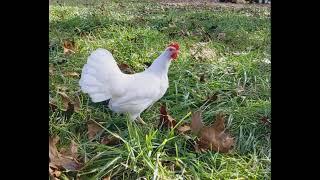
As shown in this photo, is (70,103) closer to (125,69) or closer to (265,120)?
(125,69)

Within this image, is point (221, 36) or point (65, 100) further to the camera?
point (221, 36)

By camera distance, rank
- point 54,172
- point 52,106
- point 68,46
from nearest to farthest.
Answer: point 54,172 < point 52,106 < point 68,46

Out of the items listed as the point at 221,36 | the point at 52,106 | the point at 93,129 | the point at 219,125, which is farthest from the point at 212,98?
the point at 52,106

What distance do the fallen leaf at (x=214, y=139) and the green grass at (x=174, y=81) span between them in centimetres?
2

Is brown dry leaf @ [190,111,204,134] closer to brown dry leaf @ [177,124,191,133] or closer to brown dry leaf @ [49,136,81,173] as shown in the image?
brown dry leaf @ [177,124,191,133]

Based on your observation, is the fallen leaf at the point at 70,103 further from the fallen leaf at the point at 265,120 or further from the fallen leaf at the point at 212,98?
the fallen leaf at the point at 265,120

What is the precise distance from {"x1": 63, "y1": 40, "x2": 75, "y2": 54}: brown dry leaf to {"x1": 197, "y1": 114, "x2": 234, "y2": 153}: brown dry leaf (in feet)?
1.58

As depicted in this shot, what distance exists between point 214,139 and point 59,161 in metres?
0.43

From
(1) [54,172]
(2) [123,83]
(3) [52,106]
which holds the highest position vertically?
(2) [123,83]

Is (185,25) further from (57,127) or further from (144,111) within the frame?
(57,127)

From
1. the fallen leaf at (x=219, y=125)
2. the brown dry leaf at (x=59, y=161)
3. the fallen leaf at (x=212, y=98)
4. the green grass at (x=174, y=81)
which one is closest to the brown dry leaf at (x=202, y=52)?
the green grass at (x=174, y=81)

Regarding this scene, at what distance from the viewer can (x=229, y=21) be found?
195 centimetres

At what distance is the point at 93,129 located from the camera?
5.56 feet

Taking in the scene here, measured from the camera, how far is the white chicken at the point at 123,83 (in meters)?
1.66
